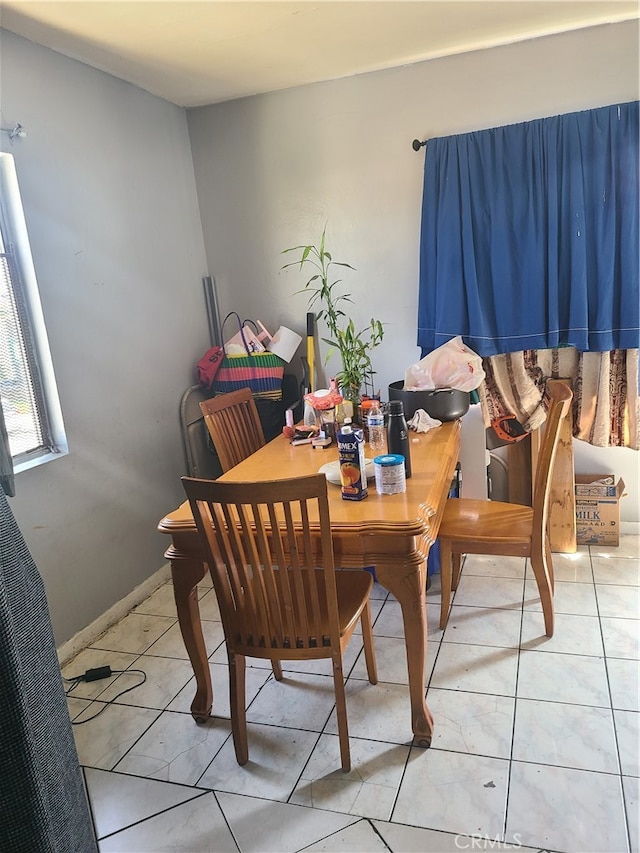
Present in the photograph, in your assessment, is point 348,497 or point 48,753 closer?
point 48,753

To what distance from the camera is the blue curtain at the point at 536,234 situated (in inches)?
105

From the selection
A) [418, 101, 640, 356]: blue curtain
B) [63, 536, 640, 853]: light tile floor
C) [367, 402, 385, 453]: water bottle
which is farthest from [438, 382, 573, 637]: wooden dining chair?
[418, 101, 640, 356]: blue curtain

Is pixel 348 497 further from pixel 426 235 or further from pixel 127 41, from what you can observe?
pixel 127 41

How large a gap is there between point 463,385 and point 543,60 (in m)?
1.53

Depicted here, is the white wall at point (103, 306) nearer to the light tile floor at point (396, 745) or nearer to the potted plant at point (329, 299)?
the light tile floor at point (396, 745)

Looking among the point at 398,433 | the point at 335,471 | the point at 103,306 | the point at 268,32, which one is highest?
the point at 268,32

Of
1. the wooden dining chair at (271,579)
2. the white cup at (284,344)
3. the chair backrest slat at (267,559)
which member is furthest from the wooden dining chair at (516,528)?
the white cup at (284,344)

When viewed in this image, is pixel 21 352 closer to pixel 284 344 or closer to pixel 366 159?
pixel 284 344

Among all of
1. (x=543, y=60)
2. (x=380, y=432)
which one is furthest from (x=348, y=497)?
(x=543, y=60)

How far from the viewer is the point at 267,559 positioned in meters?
1.66

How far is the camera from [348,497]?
1920 millimetres

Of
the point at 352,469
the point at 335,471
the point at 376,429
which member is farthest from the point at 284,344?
the point at 352,469

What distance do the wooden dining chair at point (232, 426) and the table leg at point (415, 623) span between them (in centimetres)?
110

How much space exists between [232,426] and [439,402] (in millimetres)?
952
